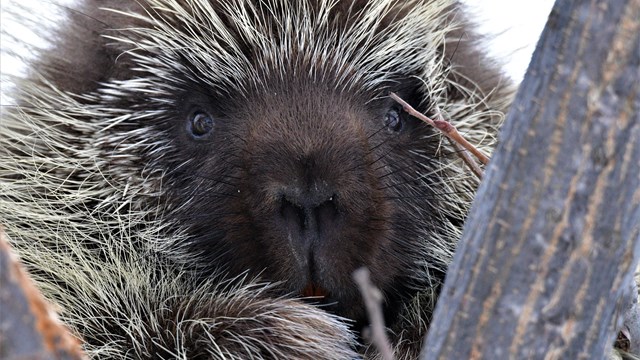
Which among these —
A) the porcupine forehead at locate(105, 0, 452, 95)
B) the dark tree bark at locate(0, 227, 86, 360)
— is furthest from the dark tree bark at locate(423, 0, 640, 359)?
the porcupine forehead at locate(105, 0, 452, 95)

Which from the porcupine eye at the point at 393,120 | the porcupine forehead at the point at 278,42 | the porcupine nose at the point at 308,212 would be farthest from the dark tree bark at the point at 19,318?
the porcupine eye at the point at 393,120

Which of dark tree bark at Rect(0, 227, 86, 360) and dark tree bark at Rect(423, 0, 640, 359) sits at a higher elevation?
dark tree bark at Rect(423, 0, 640, 359)

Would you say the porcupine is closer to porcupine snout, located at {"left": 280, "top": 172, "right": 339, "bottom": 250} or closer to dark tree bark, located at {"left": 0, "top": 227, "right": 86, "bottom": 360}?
porcupine snout, located at {"left": 280, "top": 172, "right": 339, "bottom": 250}

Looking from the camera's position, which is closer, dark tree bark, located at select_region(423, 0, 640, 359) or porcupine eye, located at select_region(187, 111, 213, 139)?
dark tree bark, located at select_region(423, 0, 640, 359)

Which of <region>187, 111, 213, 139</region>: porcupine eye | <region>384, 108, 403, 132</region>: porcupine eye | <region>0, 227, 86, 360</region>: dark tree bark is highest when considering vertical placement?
<region>384, 108, 403, 132</region>: porcupine eye

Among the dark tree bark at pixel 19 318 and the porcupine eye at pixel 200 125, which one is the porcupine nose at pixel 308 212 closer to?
the porcupine eye at pixel 200 125

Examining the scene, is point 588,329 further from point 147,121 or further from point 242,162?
point 147,121
